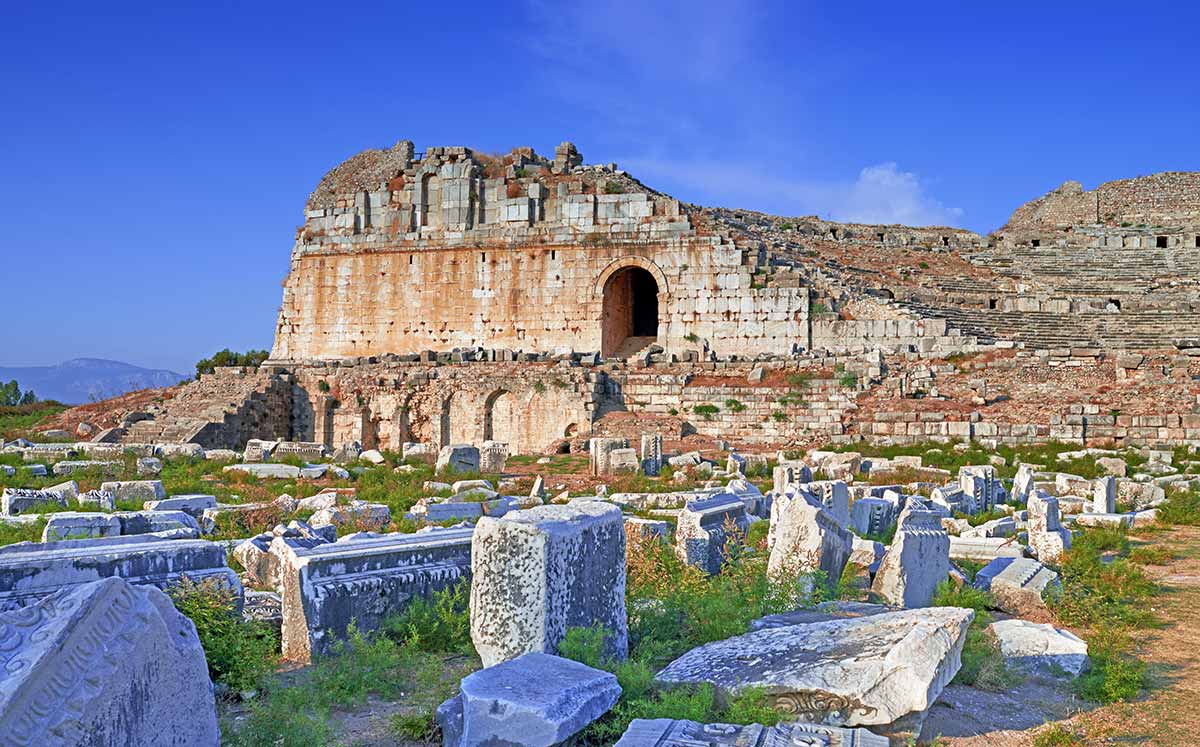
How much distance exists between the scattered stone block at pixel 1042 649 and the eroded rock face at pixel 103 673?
4.25 meters

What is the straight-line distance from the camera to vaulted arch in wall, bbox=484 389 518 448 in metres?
22.4

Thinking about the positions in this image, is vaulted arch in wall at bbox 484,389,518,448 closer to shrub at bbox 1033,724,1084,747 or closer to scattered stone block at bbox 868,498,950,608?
scattered stone block at bbox 868,498,950,608

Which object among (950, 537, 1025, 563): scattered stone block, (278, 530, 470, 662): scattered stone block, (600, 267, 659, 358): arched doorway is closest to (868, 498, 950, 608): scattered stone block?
(950, 537, 1025, 563): scattered stone block

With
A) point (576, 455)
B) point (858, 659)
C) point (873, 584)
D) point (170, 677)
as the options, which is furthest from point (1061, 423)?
point (170, 677)

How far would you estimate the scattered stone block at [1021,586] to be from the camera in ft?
22.4

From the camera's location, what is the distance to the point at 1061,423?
1709 cm

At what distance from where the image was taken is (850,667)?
430cm

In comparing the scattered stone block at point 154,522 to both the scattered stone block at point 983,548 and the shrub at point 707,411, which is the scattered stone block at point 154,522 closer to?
the scattered stone block at point 983,548

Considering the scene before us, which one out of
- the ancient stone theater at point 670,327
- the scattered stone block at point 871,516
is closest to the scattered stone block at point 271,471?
the ancient stone theater at point 670,327

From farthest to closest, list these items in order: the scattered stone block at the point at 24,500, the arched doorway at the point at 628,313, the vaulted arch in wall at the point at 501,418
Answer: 1. the arched doorway at the point at 628,313
2. the vaulted arch in wall at the point at 501,418
3. the scattered stone block at the point at 24,500

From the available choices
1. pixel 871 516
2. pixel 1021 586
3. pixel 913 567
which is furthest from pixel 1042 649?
pixel 871 516

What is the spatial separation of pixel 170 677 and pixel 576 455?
15.4 m

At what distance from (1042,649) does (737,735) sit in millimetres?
2599

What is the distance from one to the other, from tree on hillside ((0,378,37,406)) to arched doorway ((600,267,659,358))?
63.0 ft
